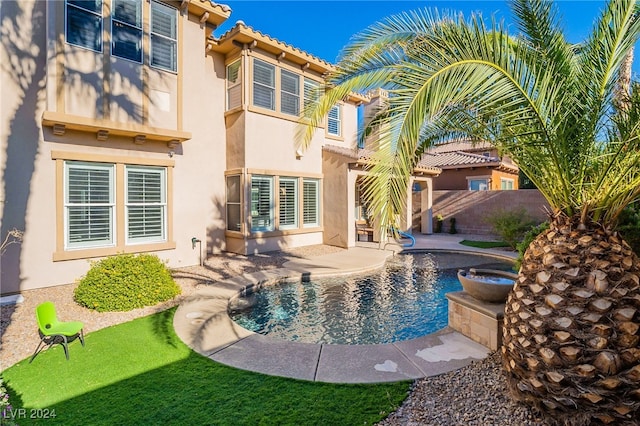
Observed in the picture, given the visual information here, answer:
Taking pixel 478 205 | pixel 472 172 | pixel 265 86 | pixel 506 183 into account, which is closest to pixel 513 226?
pixel 478 205

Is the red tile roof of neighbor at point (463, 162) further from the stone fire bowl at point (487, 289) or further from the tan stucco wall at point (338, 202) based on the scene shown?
the stone fire bowl at point (487, 289)

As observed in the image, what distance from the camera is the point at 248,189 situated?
14.7 m

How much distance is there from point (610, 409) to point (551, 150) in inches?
112

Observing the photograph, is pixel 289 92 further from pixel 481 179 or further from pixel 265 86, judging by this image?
pixel 481 179

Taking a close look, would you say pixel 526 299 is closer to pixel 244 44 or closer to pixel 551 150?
pixel 551 150

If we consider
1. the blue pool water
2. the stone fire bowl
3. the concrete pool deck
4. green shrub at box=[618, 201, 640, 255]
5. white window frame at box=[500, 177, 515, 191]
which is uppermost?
white window frame at box=[500, 177, 515, 191]

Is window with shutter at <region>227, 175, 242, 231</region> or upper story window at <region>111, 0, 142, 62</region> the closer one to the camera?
upper story window at <region>111, 0, 142, 62</region>

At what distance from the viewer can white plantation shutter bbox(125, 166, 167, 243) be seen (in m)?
11.5

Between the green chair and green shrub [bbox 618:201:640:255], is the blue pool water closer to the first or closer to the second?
the green chair

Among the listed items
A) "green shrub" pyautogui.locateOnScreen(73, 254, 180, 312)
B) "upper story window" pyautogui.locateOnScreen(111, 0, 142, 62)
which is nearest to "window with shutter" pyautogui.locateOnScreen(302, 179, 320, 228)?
"upper story window" pyautogui.locateOnScreen(111, 0, 142, 62)

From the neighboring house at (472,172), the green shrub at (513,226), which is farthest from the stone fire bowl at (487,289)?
the neighboring house at (472,172)

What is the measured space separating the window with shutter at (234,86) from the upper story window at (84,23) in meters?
5.42

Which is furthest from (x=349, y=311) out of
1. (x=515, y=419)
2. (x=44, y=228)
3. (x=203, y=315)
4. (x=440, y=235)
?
(x=440, y=235)

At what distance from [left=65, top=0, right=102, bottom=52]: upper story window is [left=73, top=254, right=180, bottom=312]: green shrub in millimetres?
6687
